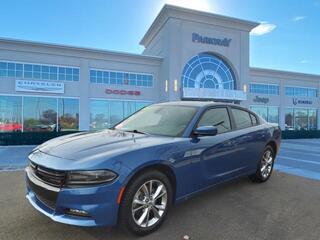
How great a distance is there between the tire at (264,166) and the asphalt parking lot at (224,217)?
0.17m

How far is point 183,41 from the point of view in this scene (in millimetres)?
22375

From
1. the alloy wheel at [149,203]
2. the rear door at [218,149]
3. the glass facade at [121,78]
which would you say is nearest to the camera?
the alloy wheel at [149,203]

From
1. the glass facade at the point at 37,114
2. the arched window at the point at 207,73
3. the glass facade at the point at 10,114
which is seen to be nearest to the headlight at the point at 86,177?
the glass facade at the point at 37,114

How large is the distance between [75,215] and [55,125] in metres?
17.8

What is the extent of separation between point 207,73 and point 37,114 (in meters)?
14.9

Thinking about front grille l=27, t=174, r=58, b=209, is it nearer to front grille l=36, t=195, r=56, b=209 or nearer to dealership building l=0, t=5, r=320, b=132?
front grille l=36, t=195, r=56, b=209

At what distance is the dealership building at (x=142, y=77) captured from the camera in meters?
18.2

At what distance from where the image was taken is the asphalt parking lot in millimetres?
3084

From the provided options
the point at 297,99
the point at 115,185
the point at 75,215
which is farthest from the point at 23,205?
the point at 297,99

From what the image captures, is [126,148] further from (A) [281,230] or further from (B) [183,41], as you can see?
(B) [183,41]

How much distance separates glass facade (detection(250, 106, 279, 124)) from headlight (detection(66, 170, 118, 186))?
26.0m

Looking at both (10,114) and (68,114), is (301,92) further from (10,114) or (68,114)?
(10,114)

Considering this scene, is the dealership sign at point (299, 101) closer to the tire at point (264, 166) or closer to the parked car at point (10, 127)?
the tire at point (264, 166)

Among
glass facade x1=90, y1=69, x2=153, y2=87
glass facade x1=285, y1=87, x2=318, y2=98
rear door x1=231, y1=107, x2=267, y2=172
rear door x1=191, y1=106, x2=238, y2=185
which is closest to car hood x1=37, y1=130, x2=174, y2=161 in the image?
rear door x1=191, y1=106, x2=238, y2=185
